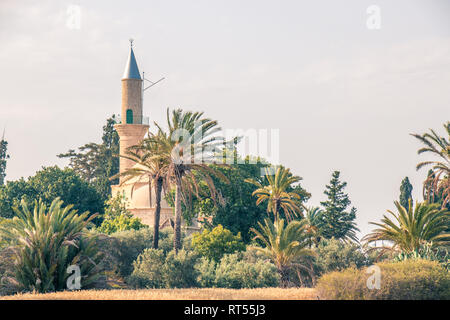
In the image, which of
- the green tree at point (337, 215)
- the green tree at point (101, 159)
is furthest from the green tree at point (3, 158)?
the green tree at point (337, 215)

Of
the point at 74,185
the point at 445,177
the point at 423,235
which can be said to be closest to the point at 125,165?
the point at 74,185

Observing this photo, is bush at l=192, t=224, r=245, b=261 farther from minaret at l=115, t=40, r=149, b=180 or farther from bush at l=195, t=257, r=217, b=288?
minaret at l=115, t=40, r=149, b=180

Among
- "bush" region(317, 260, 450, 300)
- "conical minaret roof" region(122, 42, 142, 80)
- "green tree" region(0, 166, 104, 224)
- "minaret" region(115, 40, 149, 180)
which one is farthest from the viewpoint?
"conical minaret roof" region(122, 42, 142, 80)

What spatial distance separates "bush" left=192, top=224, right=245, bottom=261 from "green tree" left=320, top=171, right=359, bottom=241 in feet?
102

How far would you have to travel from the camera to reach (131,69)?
226 feet

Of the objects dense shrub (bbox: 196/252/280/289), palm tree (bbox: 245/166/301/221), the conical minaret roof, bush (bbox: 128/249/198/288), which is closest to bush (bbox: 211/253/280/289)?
dense shrub (bbox: 196/252/280/289)

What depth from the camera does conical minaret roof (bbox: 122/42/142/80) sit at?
6850 centimetres

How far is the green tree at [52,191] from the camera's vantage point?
63.8 m

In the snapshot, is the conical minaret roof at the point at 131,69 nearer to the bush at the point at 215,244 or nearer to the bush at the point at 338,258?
the bush at the point at 215,244

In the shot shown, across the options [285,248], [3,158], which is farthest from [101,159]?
[285,248]

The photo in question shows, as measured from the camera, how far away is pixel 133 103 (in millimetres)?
68375
